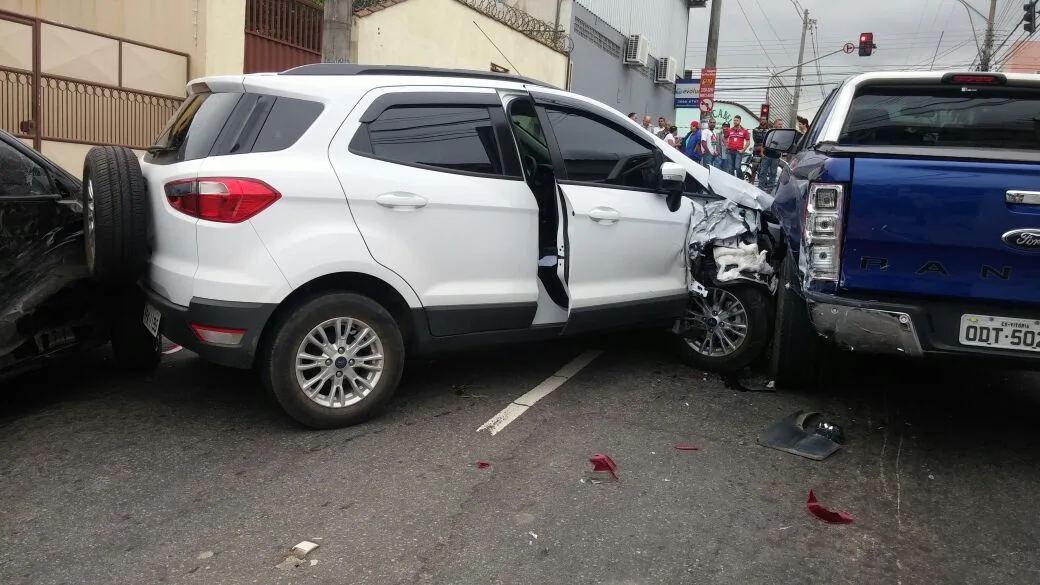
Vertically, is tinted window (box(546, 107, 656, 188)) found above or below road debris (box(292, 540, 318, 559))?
above

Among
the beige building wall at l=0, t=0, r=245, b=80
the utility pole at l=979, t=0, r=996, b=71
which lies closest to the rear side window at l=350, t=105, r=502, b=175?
the beige building wall at l=0, t=0, r=245, b=80

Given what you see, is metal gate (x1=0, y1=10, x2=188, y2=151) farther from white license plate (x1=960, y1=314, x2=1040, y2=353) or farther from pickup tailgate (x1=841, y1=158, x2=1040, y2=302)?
white license plate (x1=960, y1=314, x2=1040, y2=353)

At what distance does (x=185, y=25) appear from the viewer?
1209cm

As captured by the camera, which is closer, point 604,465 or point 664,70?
point 604,465

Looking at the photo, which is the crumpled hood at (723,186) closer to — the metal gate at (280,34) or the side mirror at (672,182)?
the side mirror at (672,182)

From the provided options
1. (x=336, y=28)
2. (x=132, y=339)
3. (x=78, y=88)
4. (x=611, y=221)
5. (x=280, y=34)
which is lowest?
(x=132, y=339)

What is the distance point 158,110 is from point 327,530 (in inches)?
425

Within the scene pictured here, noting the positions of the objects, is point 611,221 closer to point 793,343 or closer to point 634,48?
point 793,343

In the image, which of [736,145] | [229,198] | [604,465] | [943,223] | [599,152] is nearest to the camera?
[943,223]

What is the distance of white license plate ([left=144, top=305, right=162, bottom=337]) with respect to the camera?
425 cm

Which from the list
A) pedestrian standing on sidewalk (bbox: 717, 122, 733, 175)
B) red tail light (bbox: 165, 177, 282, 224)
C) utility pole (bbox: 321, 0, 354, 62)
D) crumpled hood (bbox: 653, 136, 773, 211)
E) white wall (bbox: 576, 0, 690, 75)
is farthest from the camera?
white wall (bbox: 576, 0, 690, 75)

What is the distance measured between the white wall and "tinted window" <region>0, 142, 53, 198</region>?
2044cm

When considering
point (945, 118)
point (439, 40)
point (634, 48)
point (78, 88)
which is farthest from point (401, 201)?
point (634, 48)

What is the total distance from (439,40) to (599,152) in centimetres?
1157
